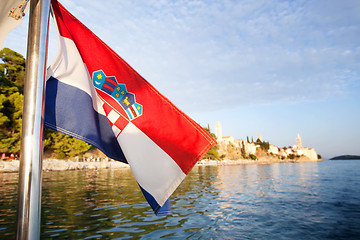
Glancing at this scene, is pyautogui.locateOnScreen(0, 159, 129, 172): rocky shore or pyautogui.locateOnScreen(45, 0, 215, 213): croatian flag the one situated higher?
pyautogui.locateOnScreen(45, 0, 215, 213): croatian flag

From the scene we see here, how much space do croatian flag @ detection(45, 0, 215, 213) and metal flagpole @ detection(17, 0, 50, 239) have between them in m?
0.88

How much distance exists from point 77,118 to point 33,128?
3.78 feet

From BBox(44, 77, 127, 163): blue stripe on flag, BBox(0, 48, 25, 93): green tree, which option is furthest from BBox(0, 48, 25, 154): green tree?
BBox(44, 77, 127, 163): blue stripe on flag

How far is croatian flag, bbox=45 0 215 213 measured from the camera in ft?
8.87

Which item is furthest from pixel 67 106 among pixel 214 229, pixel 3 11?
pixel 214 229

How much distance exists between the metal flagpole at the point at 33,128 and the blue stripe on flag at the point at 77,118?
95 centimetres

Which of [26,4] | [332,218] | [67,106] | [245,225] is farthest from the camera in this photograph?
[332,218]

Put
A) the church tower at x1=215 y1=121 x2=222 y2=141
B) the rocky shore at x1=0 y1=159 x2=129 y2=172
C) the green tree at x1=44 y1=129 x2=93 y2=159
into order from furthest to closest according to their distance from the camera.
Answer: the church tower at x1=215 y1=121 x2=222 y2=141 → the green tree at x1=44 y1=129 x2=93 y2=159 → the rocky shore at x1=0 y1=159 x2=129 y2=172

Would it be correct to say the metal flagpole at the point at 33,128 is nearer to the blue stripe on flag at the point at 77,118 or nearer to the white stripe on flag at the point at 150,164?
the blue stripe on flag at the point at 77,118

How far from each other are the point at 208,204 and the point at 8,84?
135ft

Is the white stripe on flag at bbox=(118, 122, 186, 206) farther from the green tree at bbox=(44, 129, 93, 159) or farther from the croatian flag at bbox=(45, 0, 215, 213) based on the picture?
the green tree at bbox=(44, 129, 93, 159)

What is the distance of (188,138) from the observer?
2.85 meters

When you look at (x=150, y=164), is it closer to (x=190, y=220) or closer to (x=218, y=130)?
(x=190, y=220)

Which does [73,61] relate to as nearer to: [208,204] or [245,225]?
[245,225]
